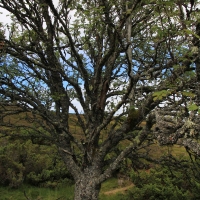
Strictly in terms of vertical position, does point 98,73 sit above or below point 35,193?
above

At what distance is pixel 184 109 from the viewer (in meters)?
4.15

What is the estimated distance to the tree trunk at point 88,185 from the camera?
7945mm

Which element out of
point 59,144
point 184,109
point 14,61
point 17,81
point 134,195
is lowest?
point 134,195

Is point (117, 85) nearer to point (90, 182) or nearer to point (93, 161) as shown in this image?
point (93, 161)

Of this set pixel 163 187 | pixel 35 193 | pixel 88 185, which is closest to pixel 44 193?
pixel 35 193

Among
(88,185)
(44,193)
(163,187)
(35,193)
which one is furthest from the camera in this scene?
(44,193)

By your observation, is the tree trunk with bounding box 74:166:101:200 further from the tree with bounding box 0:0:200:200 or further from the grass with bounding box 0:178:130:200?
the grass with bounding box 0:178:130:200

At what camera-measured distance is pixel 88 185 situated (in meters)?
8.02

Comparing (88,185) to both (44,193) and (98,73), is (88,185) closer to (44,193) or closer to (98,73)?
(98,73)

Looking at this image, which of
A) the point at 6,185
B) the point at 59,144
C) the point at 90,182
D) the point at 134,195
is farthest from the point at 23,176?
the point at 90,182

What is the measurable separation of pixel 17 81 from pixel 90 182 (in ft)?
14.7

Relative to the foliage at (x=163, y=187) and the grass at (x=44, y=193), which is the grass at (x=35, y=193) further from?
the foliage at (x=163, y=187)

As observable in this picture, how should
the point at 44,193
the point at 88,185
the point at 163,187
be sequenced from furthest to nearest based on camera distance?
the point at 44,193 < the point at 163,187 < the point at 88,185

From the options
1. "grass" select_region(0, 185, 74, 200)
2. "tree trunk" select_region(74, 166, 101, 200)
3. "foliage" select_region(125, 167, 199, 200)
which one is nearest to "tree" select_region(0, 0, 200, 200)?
"tree trunk" select_region(74, 166, 101, 200)
